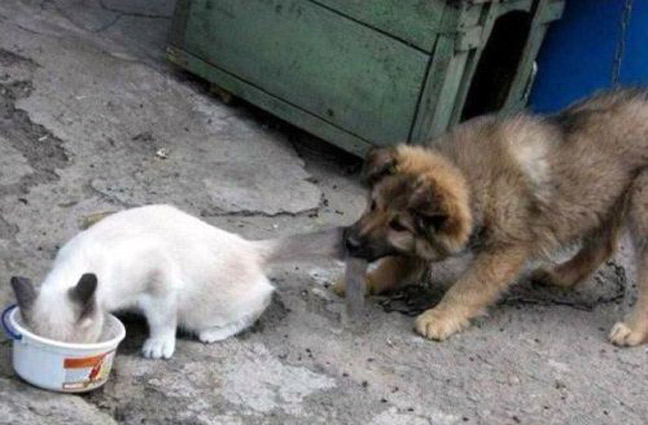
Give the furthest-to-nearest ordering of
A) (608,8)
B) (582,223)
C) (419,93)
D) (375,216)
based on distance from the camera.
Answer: (608,8) → (419,93) → (582,223) → (375,216)

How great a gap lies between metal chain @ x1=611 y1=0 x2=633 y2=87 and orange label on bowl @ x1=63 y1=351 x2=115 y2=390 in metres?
3.62

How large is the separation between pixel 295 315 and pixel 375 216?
50cm

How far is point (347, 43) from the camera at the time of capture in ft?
20.2

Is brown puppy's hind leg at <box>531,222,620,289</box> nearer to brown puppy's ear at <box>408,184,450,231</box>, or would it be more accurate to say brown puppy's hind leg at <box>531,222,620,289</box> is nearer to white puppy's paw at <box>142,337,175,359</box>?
brown puppy's ear at <box>408,184,450,231</box>

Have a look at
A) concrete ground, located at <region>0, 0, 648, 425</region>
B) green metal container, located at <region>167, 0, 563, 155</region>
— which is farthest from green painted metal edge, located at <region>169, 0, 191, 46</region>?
concrete ground, located at <region>0, 0, 648, 425</region>

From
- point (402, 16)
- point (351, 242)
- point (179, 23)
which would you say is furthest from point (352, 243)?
point (179, 23)

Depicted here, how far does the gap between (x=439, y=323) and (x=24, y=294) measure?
180 cm

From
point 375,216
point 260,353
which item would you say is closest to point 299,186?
point 375,216

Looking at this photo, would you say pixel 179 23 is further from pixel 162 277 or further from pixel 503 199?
pixel 162 277

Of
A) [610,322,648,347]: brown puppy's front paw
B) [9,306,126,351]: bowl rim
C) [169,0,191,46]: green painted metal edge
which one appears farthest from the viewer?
[169,0,191,46]: green painted metal edge

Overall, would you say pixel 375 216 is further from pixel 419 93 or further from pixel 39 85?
pixel 39 85

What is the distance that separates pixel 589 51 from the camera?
674 cm

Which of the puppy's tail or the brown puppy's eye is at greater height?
the brown puppy's eye

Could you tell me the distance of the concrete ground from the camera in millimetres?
4270
